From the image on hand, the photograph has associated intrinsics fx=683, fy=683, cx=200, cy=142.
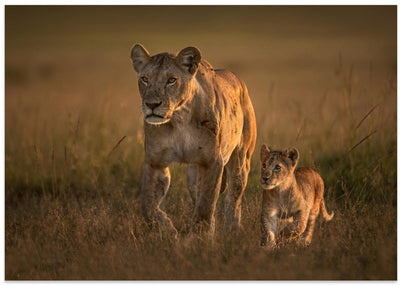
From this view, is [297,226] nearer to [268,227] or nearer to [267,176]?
[268,227]

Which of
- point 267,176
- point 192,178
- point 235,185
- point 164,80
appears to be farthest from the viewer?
point 235,185

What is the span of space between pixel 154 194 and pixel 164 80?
1.13 metres

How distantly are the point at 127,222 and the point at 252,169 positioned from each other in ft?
6.70

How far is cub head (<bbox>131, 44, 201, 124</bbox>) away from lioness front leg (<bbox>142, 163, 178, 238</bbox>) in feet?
2.35

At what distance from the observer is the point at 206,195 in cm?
614

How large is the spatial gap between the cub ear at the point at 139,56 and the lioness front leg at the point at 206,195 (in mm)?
1041

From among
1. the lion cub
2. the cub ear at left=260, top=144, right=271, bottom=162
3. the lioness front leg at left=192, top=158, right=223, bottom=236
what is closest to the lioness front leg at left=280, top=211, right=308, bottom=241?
the lion cub

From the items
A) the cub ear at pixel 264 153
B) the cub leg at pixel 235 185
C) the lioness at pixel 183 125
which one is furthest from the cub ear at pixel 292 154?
the cub leg at pixel 235 185

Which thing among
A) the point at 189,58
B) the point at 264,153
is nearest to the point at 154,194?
the point at 264,153

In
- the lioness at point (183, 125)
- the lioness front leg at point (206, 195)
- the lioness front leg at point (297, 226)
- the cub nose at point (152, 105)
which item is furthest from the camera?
the lioness front leg at point (206, 195)

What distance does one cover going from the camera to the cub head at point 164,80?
18.0ft

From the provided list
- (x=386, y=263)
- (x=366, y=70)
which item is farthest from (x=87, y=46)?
(x=386, y=263)

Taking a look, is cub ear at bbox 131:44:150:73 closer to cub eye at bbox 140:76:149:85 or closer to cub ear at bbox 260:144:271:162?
cub eye at bbox 140:76:149:85

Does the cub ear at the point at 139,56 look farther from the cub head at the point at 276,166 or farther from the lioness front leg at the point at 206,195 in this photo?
the cub head at the point at 276,166
